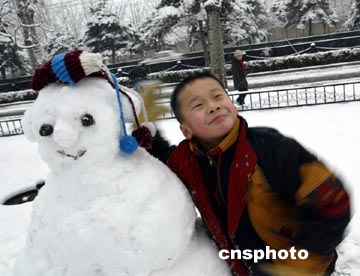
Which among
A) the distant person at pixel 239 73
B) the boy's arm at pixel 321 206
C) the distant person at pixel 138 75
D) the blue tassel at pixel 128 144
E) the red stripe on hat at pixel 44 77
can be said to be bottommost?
the distant person at pixel 239 73

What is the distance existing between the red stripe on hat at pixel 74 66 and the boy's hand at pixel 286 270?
1.17 m

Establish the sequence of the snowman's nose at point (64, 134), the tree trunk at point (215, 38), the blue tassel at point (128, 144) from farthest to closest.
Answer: the tree trunk at point (215, 38) → the blue tassel at point (128, 144) → the snowman's nose at point (64, 134)

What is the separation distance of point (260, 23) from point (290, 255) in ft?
113

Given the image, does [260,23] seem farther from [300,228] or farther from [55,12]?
[300,228]

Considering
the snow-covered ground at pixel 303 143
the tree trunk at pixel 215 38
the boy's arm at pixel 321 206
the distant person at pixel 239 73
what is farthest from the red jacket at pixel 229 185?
the tree trunk at pixel 215 38

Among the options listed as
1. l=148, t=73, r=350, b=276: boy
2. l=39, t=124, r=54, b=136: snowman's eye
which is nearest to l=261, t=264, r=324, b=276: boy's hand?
l=148, t=73, r=350, b=276: boy

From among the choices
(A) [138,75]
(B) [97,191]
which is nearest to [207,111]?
(B) [97,191]

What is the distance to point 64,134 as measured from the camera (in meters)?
1.52

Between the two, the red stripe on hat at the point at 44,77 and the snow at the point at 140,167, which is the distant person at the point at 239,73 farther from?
the red stripe on hat at the point at 44,77

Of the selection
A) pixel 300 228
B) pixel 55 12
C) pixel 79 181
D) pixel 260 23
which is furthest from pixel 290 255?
pixel 55 12

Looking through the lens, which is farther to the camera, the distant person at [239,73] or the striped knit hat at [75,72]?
the distant person at [239,73]

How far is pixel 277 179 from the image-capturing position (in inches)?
59.7

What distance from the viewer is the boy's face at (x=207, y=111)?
160 cm

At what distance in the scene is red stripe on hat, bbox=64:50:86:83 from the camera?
159cm
